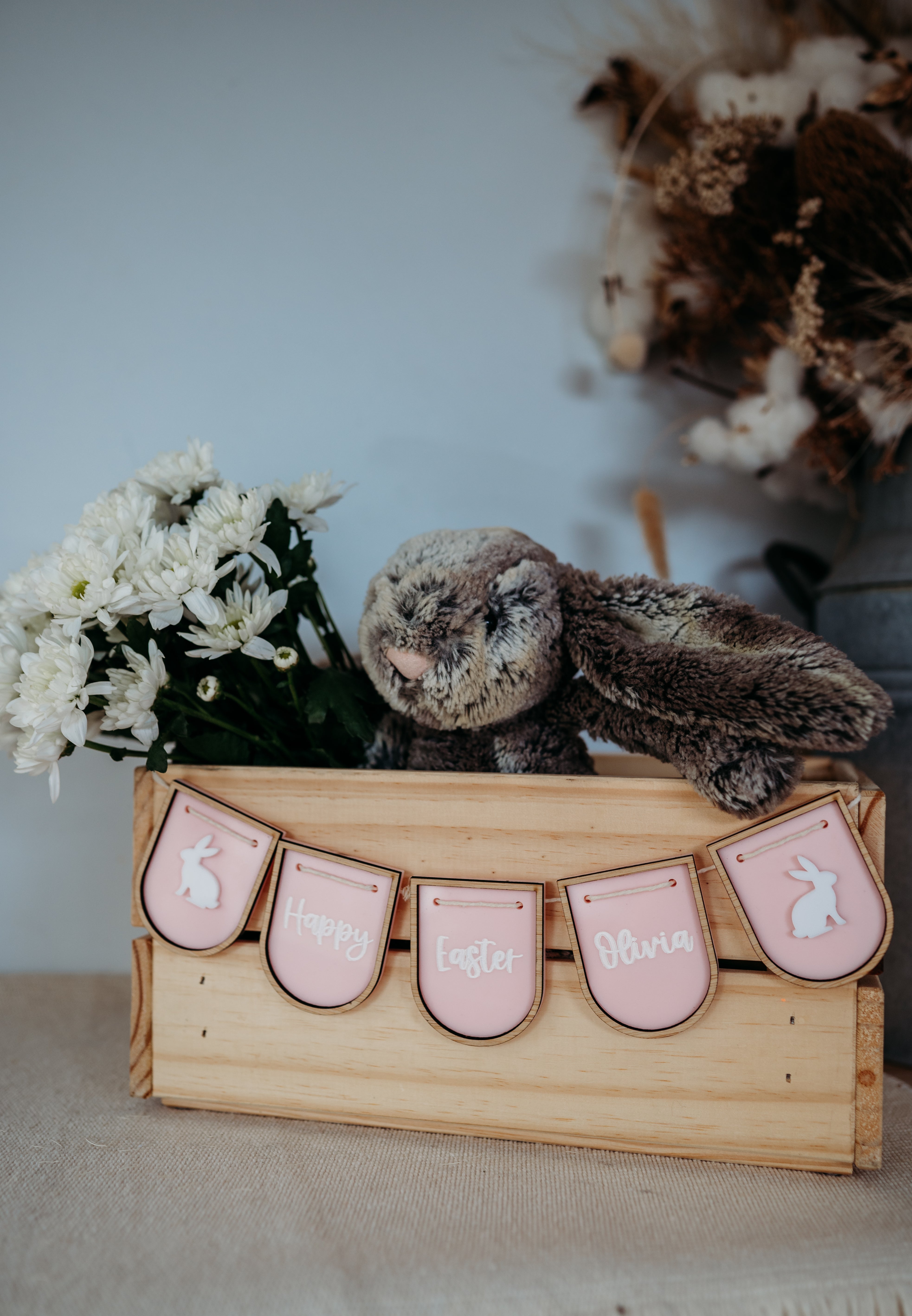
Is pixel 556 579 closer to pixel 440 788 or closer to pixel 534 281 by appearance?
pixel 440 788

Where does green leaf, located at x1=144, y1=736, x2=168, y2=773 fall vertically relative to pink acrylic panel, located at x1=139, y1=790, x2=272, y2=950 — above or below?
above

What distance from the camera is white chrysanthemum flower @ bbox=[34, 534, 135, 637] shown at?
0.62m

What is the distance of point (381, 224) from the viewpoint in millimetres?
999

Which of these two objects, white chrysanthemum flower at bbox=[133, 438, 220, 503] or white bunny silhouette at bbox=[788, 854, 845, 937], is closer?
white bunny silhouette at bbox=[788, 854, 845, 937]

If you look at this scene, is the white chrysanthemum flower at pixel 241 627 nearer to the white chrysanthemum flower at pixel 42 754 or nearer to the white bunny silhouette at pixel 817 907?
the white chrysanthemum flower at pixel 42 754

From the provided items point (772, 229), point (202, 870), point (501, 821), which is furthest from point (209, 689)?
point (772, 229)

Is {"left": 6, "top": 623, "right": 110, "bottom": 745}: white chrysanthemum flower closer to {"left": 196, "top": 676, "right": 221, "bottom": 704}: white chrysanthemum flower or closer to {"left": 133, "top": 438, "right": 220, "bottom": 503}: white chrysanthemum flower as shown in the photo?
{"left": 196, "top": 676, "right": 221, "bottom": 704}: white chrysanthemum flower

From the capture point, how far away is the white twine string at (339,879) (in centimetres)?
63

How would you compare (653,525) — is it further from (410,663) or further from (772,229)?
(410,663)

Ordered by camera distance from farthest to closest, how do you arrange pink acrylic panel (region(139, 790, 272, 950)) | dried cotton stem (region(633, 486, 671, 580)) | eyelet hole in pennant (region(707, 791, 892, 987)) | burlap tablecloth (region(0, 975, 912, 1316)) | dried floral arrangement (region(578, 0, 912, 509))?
1. dried cotton stem (region(633, 486, 671, 580))
2. dried floral arrangement (region(578, 0, 912, 509))
3. pink acrylic panel (region(139, 790, 272, 950))
4. eyelet hole in pennant (region(707, 791, 892, 987))
5. burlap tablecloth (region(0, 975, 912, 1316))

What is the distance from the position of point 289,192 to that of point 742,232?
57cm

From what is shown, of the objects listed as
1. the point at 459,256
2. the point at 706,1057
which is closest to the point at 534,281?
the point at 459,256

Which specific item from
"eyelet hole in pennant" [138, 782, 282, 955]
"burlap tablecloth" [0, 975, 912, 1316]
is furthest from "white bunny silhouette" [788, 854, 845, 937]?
"eyelet hole in pennant" [138, 782, 282, 955]

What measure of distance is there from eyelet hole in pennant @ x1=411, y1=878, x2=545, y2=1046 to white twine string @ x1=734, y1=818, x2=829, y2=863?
16 cm
